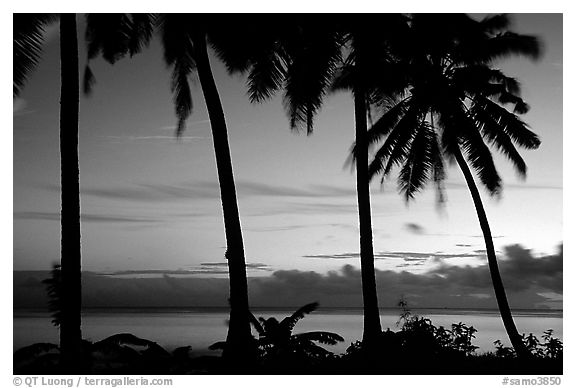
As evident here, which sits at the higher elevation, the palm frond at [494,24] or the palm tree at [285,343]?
the palm frond at [494,24]

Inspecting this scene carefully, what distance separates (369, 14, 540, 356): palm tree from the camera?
13.8 meters

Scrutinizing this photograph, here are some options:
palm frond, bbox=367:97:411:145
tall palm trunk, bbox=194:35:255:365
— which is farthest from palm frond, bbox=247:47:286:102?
palm frond, bbox=367:97:411:145

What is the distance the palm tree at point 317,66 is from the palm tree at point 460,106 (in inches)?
37.6

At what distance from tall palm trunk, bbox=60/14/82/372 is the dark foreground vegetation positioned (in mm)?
446

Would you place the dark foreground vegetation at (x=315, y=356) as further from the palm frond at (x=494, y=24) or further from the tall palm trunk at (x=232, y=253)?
the palm frond at (x=494, y=24)

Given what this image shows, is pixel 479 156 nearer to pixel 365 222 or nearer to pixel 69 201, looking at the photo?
pixel 365 222

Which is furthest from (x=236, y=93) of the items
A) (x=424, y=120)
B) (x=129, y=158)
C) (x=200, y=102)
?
(x=424, y=120)

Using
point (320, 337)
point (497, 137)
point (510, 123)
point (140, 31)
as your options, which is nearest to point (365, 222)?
point (320, 337)

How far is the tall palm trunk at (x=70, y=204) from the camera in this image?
9.85 m

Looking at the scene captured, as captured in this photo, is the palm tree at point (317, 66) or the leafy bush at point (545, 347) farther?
the leafy bush at point (545, 347)

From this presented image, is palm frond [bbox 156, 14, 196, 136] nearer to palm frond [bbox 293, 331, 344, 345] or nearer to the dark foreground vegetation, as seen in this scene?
the dark foreground vegetation

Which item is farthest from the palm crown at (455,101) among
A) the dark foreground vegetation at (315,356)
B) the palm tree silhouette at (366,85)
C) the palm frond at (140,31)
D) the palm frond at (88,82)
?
the palm frond at (88,82)
